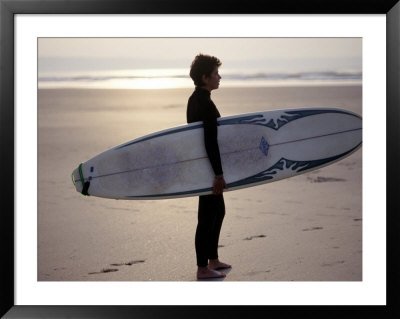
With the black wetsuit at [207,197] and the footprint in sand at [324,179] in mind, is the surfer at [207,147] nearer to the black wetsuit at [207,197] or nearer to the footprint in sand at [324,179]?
the black wetsuit at [207,197]

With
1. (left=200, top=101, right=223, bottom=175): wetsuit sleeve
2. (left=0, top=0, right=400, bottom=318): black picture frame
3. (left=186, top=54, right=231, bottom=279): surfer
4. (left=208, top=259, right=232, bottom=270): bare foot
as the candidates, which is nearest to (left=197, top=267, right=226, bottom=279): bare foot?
(left=186, top=54, right=231, bottom=279): surfer

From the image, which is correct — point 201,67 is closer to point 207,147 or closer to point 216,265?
point 207,147

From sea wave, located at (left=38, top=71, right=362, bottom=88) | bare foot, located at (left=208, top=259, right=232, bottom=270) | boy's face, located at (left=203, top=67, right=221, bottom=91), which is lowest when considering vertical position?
bare foot, located at (left=208, top=259, right=232, bottom=270)

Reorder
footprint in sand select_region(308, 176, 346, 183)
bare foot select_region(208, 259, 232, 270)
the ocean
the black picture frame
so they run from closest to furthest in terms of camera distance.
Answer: the black picture frame, bare foot select_region(208, 259, 232, 270), footprint in sand select_region(308, 176, 346, 183), the ocean

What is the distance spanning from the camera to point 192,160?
4.20 metres

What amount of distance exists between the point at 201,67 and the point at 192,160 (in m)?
0.70

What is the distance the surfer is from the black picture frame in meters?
0.45

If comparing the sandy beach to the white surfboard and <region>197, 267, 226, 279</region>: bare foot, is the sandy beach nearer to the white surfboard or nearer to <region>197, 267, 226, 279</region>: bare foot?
<region>197, 267, 226, 279</region>: bare foot

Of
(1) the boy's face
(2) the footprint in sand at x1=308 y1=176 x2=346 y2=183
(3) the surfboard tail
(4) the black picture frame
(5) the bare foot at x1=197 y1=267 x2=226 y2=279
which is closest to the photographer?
(4) the black picture frame

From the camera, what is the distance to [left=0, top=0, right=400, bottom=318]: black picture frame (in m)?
3.46

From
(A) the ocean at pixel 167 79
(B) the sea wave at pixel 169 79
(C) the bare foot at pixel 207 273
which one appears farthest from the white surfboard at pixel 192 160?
(B) the sea wave at pixel 169 79

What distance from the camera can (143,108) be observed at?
36.0ft

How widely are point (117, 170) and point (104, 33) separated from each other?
0.99 m

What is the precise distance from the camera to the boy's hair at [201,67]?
379 cm
